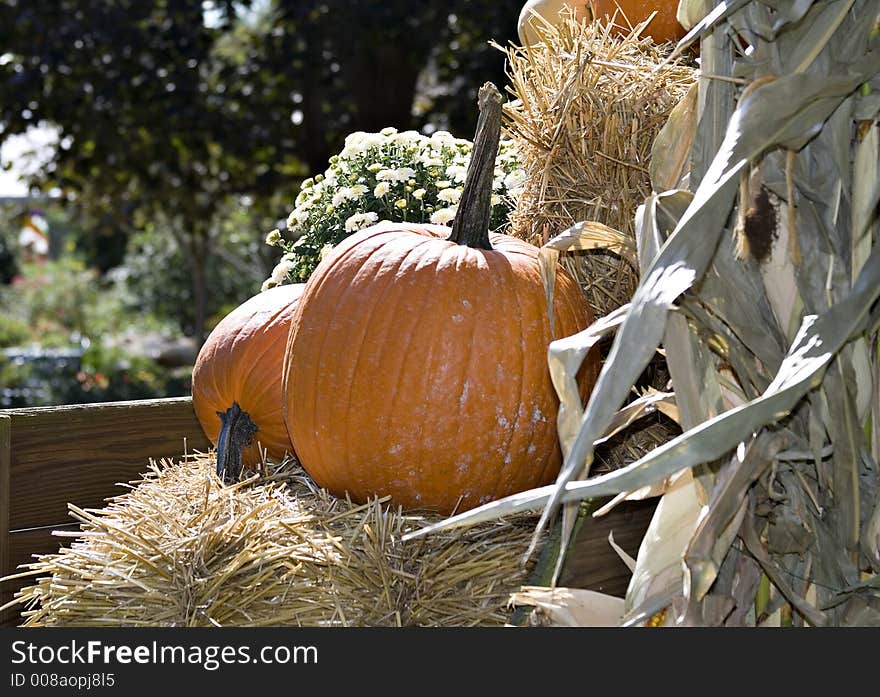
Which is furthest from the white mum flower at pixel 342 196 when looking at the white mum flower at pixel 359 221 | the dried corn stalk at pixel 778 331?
the dried corn stalk at pixel 778 331

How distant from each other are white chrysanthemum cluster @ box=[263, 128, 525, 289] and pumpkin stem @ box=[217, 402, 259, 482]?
0.46 m

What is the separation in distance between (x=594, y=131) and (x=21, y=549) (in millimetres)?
1202

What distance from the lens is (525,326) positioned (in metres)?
1.40

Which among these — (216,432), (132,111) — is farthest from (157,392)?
(216,432)

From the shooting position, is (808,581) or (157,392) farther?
(157,392)

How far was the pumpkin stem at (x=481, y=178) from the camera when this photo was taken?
1410mm

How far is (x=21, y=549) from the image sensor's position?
1.68m

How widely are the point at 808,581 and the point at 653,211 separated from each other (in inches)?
16.2

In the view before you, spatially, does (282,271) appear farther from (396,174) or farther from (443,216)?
(443,216)

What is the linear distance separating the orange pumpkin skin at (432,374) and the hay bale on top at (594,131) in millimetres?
145

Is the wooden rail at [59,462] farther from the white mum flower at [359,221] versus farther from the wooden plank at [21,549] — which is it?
the white mum flower at [359,221]

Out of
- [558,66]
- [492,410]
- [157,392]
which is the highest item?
[558,66]
